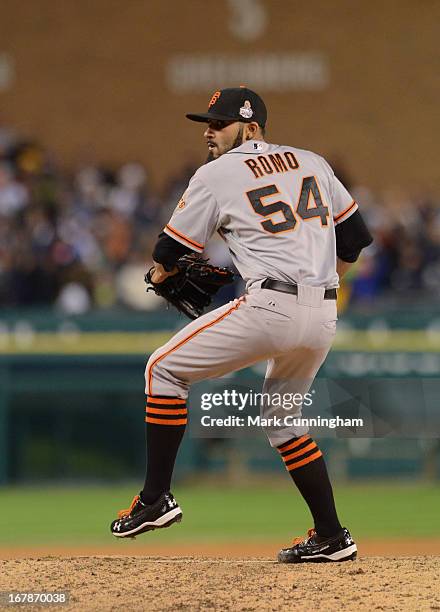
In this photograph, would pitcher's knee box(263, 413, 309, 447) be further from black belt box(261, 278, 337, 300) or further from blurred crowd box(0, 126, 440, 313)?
blurred crowd box(0, 126, 440, 313)

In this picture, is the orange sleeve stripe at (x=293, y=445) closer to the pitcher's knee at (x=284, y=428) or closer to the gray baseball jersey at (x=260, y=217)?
the pitcher's knee at (x=284, y=428)

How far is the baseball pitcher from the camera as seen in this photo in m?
4.46

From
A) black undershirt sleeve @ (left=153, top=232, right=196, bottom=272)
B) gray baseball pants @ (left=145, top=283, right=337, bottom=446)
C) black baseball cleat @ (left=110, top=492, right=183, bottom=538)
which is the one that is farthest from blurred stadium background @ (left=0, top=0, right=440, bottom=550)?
black undershirt sleeve @ (left=153, top=232, right=196, bottom=272)

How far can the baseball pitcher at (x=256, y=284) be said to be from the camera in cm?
446

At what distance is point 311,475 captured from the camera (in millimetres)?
4738

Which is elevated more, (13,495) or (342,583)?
(342,583)

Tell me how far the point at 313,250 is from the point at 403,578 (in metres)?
1.28

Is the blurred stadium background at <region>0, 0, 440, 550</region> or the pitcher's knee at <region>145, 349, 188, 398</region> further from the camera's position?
the blurred stadium background at <region>0, 0, 440, 550</region>

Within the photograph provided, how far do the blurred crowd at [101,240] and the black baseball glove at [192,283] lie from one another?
5392 mm

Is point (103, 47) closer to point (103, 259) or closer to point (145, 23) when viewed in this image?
point (145, 23)

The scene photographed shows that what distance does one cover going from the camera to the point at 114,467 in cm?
995

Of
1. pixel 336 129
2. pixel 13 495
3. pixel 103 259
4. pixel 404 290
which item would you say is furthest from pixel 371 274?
pixel 336 129

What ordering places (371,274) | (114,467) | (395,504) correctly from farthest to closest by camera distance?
1. (371,274)
2. (114,467)
3. (395,504)

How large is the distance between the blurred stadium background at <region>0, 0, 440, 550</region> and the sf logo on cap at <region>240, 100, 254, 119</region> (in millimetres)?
3807
